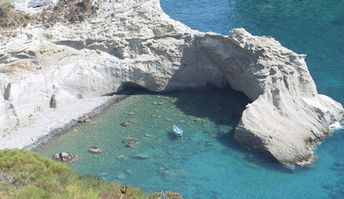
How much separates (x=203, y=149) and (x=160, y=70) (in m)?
8.02

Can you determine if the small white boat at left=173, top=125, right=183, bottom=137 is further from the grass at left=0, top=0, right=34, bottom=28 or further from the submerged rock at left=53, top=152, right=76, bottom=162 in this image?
the grass at left=0, top=0, right=34, bottom=28

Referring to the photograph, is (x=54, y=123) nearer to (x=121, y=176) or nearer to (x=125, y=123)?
(x=125, y=123)

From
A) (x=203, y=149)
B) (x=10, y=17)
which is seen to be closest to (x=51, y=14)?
(x=10, y=17)

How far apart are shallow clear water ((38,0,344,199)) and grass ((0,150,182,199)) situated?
9.41m

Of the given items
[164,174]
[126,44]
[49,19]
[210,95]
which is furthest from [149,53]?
[164,174]

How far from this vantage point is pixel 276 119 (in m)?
36.0

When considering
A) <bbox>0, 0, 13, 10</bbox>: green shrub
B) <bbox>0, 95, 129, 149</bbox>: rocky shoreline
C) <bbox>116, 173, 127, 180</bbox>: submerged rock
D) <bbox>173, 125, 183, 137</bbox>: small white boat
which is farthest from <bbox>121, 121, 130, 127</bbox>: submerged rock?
<bbox>0, 0, 13, 10</bbox>: green shrub

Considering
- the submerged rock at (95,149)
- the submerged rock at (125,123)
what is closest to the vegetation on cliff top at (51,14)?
the submerged rock at (125,123)

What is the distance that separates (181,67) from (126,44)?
13.5 ft

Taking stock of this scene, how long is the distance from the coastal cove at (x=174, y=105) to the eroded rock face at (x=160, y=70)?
2.8 inches

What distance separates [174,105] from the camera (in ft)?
132

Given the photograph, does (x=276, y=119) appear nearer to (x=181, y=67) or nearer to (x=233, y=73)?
(x=233, y=73)

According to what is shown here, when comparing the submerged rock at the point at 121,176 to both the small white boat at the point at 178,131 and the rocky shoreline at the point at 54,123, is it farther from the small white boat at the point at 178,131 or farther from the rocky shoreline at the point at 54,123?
the rocky shoreline at the point at 54,123

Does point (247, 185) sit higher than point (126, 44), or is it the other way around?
point (126, 44)
